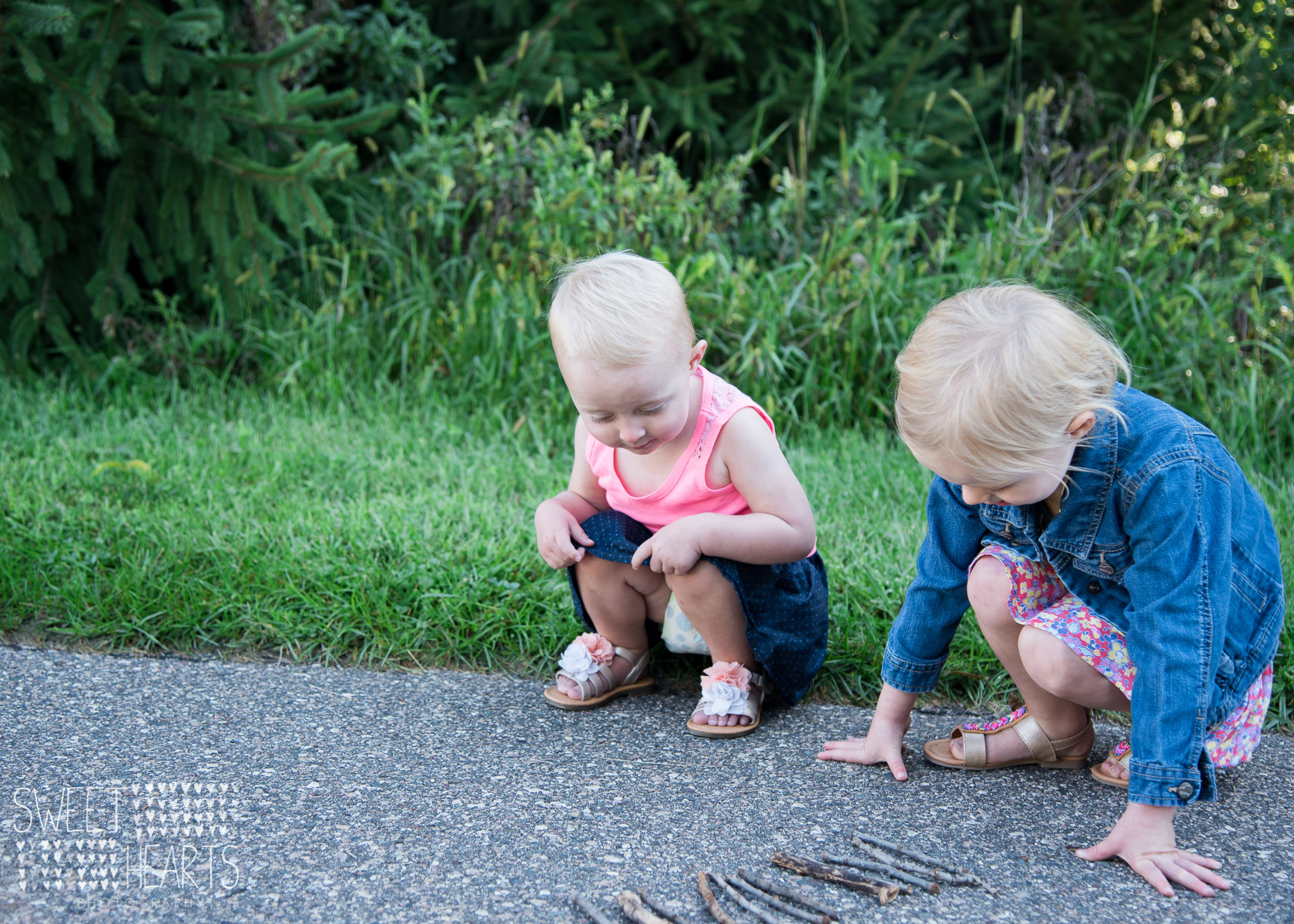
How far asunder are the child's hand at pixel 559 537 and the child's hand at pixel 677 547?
17 centimetres

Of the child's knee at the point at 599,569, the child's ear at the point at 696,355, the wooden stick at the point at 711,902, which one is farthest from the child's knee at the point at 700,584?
the wooden stick at the point at 711,902

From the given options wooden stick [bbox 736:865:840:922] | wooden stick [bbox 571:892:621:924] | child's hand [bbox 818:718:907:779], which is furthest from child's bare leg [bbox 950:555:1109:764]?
wooden stick [bbox 571:892:621:924]

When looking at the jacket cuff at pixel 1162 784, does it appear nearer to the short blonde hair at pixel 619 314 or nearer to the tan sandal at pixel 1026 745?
the tan sandal at pixel 1026 745

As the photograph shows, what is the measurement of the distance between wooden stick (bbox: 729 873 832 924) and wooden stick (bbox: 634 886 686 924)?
120 mm

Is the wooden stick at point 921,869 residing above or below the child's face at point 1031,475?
below

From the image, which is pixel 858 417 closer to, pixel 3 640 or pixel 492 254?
pixel 492 254

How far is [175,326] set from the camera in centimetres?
427

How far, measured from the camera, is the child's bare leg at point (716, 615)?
79.1 inches

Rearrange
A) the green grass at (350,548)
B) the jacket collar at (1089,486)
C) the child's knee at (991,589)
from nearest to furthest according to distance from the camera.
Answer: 1. the jacket collar at (1089,486)
2. the child's knee at (991,589)
3. the green grass at (350,548)

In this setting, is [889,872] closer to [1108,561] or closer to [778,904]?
[778,904]

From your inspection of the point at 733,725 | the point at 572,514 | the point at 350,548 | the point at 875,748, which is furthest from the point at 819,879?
the point at 350,548

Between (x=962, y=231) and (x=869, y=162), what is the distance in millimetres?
1060

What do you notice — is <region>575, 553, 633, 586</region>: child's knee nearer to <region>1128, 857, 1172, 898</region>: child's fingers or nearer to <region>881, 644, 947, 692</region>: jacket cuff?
<region>881, 644, 947, 692</region>: jacket cuff

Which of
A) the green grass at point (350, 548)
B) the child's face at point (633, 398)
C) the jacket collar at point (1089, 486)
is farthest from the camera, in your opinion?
the green grass at point (350, 548)
